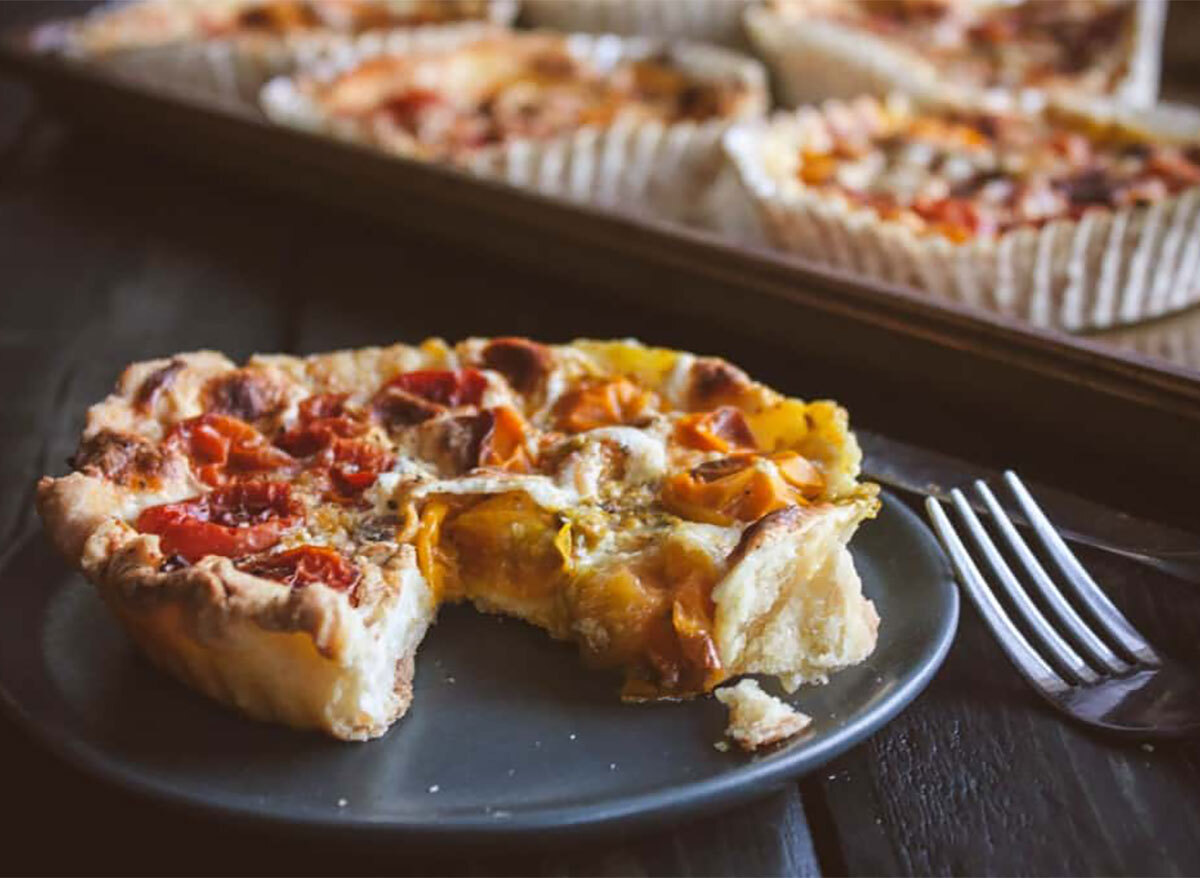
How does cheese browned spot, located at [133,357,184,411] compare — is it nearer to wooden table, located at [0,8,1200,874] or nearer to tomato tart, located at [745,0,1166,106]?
wooden table, located at [0,8,1200,874]

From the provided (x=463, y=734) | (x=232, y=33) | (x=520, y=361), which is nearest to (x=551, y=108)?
(x=232, y=33)

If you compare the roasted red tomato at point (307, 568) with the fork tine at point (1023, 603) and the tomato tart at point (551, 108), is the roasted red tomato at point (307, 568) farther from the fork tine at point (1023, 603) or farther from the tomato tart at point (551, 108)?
the tomato tart at point (551, 108)

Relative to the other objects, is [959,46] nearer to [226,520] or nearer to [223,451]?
[223,451]

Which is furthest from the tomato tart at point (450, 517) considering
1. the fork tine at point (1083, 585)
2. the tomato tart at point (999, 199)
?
the tomato tart at point (999, 199)

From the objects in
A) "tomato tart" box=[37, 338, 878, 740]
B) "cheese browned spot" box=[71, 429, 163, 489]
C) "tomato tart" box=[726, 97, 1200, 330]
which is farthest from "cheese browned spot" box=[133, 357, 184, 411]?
"tomato tart" box=[726, 97, 1200, 330]

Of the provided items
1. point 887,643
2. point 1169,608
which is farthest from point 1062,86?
point 887,643

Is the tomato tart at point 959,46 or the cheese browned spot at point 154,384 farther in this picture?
the tomato tart at point 959,46
